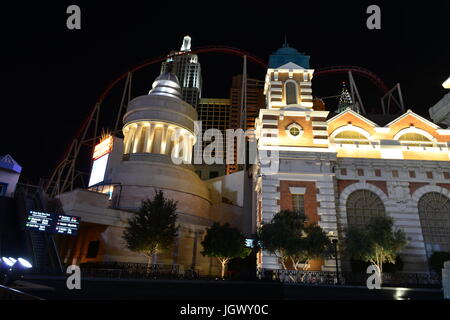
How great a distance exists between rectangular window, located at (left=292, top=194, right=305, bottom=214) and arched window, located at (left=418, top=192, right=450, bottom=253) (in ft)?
35.4

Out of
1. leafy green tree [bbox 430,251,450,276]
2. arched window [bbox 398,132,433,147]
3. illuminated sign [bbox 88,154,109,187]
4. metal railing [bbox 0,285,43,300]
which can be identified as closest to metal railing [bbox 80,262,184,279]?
illuminated sign [bbox 88,154,109,187]

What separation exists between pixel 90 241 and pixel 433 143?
35.1 metres

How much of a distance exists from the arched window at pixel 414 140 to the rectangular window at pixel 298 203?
1249 cm

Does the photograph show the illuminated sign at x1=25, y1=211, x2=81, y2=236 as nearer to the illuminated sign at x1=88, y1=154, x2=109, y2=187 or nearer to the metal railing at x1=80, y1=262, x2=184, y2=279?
the metal railing at x1=80, y1=262, x2=184, y2=279

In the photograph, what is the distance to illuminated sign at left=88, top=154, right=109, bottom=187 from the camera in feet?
140

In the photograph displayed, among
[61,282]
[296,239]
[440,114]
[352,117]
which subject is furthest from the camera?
[440,114]

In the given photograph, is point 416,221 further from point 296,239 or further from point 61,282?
point 61,282

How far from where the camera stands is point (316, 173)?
30.2 m

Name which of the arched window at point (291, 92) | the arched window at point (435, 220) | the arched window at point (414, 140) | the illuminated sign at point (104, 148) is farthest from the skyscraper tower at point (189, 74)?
the arched window at point (435, 220)

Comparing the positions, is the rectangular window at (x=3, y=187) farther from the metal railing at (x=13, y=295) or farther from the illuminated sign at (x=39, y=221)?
the metal railing at (x=13, y=295)

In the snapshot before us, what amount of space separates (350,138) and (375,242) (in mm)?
12207

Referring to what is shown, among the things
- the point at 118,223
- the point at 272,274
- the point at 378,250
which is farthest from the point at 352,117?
the point at 118,223

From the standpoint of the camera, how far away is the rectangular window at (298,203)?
2927 cm
